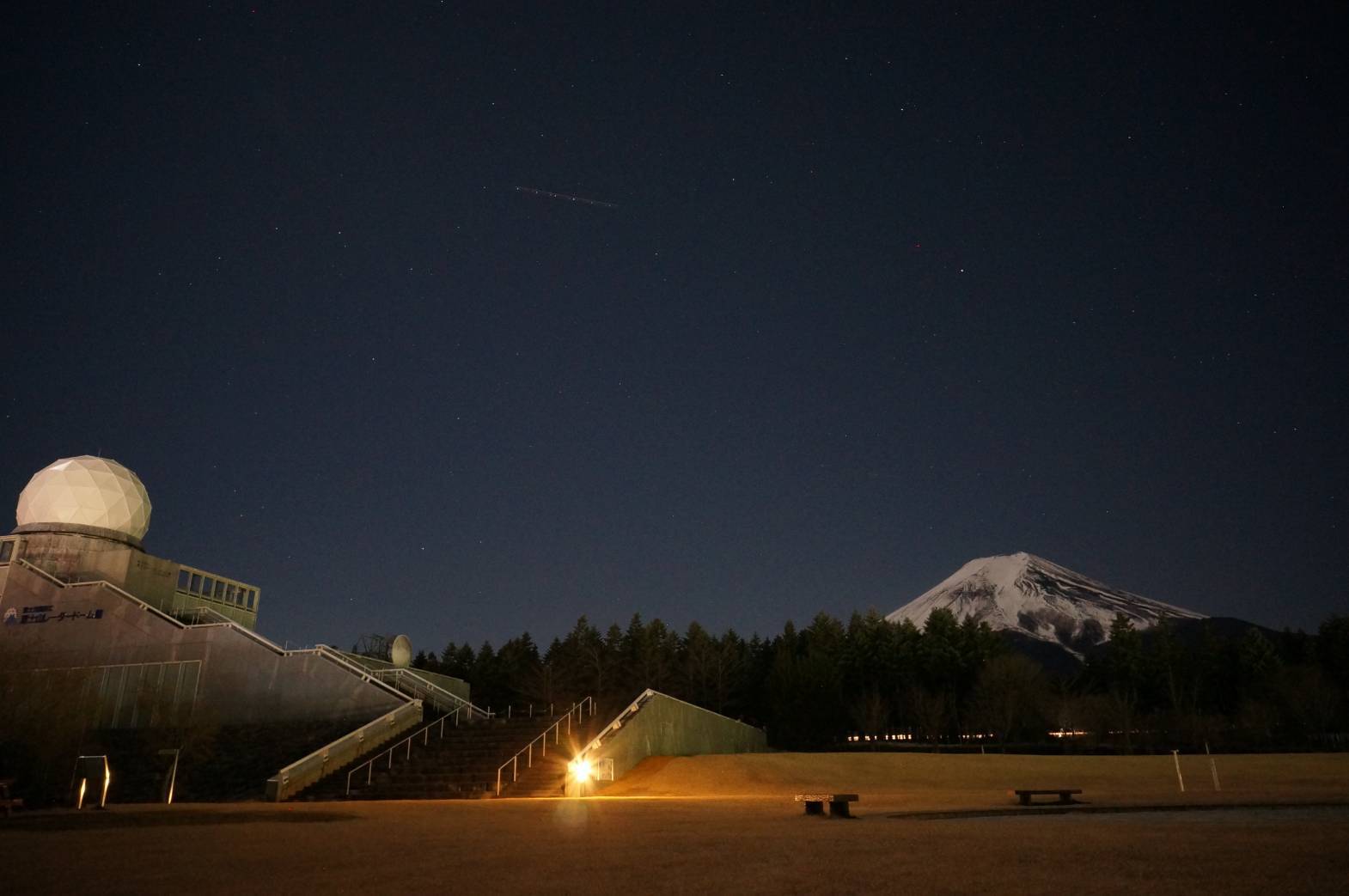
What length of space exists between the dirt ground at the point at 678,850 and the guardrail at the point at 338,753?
8437 mm

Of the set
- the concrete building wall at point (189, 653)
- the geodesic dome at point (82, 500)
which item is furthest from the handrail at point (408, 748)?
the geodesic dome at point (82, 500)

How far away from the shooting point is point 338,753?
28.6m

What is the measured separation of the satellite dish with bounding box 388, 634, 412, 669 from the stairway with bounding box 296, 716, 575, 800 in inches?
718

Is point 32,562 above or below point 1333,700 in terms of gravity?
above

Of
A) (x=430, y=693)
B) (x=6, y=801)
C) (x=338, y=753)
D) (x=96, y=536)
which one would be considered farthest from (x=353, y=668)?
(x=96, y=536)

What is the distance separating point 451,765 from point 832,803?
1687 cm

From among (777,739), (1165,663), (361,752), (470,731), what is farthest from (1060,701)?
(361,752)

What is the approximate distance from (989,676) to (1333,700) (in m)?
19.8

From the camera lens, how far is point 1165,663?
6003cm

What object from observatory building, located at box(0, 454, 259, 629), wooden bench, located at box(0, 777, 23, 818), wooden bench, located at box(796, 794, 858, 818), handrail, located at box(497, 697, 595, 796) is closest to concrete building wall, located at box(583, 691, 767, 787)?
handrail, located at box(497, 697, 595, 796)

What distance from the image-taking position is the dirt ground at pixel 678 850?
7.16 m

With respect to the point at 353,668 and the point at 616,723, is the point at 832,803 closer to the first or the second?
the point at 616,723

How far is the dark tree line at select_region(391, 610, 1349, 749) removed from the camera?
4950cm

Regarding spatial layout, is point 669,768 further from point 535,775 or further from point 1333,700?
point 1333,700
